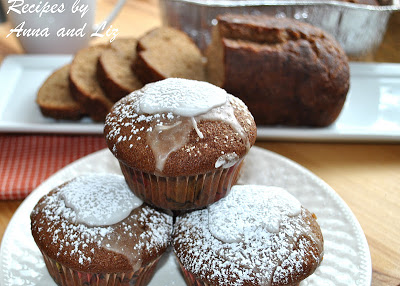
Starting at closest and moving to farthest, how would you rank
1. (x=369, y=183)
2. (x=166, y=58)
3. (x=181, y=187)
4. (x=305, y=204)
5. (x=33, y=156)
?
(x=181, y=187), (x=305, y=204), (x=369, y=183), (x=33, y=156), (x=166, y=58)

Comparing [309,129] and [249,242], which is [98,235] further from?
[309,129]

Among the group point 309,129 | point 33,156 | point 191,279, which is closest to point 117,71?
point 33,156

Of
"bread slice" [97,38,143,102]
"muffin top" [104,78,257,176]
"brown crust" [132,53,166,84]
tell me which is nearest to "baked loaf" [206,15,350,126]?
"brown crust" [132,53,166,84]

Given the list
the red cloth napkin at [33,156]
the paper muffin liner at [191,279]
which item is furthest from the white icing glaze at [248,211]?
the red cloth napkin at [33,156]

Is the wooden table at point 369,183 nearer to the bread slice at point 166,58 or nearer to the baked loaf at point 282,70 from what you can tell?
the baked loaf at point 282,70

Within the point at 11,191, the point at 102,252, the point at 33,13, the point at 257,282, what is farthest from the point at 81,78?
the point at 257,282

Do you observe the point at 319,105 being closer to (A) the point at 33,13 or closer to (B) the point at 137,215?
(B) the point at 137,215

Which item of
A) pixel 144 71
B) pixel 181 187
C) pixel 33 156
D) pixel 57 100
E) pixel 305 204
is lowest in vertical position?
pixel 33 156
